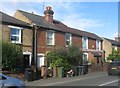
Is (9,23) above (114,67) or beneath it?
above

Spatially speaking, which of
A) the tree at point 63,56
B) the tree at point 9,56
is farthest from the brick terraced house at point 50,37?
the tree at point 9,56

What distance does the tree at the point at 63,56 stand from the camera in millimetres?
28145

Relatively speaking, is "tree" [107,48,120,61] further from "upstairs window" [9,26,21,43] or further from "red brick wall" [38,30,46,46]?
"upstairs window" [9,26,21,43]

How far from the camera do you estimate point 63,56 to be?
95.1 ft

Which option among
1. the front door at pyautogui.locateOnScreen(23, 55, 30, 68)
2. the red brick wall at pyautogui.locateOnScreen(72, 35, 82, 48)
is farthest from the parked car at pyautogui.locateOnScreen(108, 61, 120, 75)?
the front door at pyautogui.locateOnScreen(23, 55, 30, 68)

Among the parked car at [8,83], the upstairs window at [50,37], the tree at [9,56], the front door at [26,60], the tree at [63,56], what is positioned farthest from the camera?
the upstairs window at [50,37]

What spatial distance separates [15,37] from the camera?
26.2 metres

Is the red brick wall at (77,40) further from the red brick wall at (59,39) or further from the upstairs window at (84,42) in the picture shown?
the red brick wall at (59,39)

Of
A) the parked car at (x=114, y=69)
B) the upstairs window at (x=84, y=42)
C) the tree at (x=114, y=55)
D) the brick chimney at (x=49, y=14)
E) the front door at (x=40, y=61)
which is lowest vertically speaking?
the parked car at (x=114, y=69)

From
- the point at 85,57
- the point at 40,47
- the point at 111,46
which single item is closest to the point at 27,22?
the point at 40,47

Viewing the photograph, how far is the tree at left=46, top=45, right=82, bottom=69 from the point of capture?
28.1 metres

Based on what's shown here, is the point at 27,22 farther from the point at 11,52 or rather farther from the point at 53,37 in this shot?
the point at 11,52

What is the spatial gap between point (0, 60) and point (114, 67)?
41.8ft

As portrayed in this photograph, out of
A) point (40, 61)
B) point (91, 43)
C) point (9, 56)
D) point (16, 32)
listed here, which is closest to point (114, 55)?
point (91, 43)
